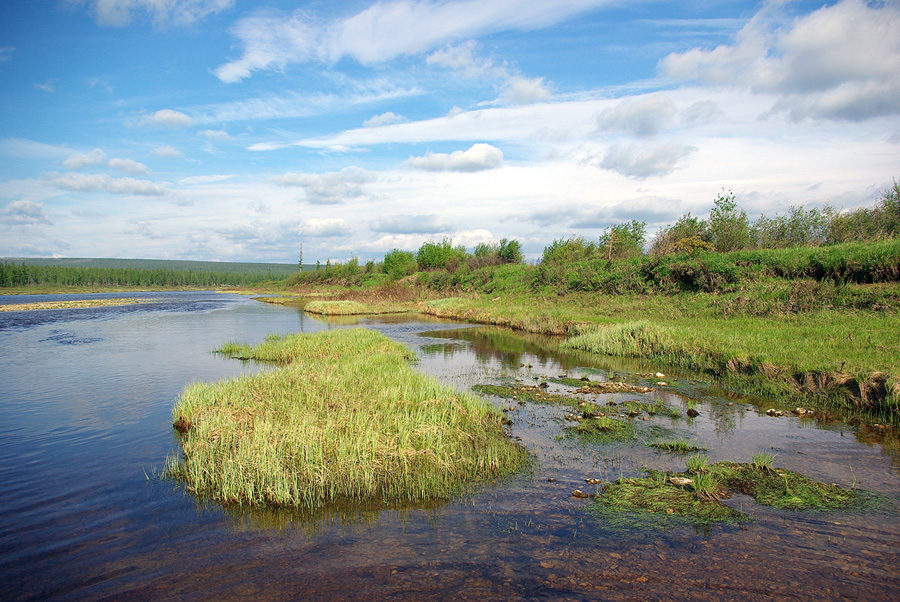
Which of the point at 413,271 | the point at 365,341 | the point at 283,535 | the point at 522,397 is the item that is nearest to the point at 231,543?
the point at 283,535

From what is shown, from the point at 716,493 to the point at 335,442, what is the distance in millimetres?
6597

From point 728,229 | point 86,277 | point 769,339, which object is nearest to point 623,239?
point 728,229

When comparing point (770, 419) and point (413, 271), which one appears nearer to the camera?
point (770, 419)

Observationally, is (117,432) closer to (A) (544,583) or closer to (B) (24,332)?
(A) (544,583)

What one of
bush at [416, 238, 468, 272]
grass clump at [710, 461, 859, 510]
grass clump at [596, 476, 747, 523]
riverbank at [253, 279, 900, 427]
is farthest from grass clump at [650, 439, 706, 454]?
bush at [416, 238, 468, 272]

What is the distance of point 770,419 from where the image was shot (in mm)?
11891

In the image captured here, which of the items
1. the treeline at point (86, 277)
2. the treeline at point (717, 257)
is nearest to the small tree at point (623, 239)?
the treeline at point (717, 257)

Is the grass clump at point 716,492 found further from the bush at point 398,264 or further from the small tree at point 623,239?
the bush at point 398,264

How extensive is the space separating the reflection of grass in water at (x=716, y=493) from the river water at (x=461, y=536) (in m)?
0.30

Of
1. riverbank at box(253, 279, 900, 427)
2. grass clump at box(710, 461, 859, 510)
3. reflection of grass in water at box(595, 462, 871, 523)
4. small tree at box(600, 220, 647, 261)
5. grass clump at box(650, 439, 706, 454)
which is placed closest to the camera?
reflection of grass in water at box(595, 462, 871, 523)

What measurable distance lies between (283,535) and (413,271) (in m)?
78.9

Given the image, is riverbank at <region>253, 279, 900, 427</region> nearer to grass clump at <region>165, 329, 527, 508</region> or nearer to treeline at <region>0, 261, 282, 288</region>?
grass clump at <region>165, 329, 527, 508</region>

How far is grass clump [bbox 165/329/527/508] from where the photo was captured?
26.4ft

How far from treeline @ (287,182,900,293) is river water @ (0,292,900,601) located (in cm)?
1764
